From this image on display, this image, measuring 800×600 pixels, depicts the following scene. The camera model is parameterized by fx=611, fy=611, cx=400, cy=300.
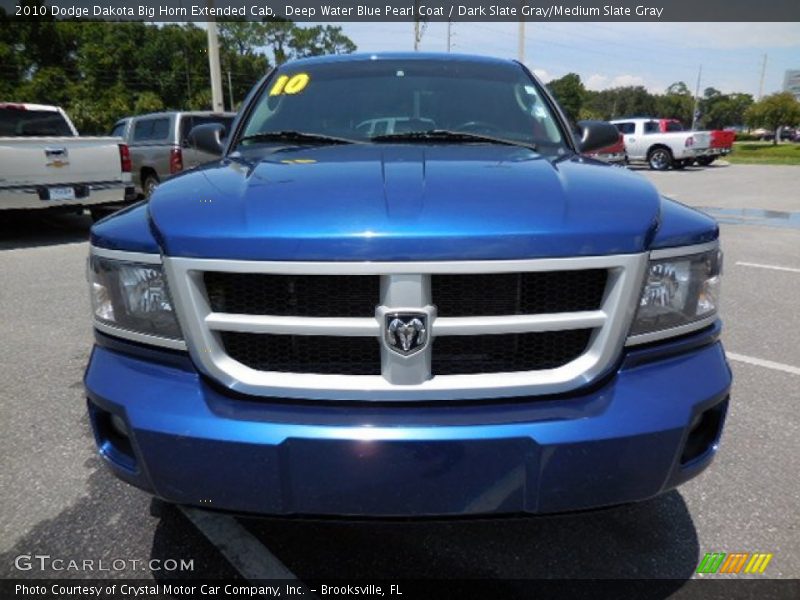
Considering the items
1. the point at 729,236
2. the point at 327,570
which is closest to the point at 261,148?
the point at 327,570

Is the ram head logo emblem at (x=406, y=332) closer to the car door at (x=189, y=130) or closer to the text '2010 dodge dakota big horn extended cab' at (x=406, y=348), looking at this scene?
the text '2010 dodge dakota big horn extended cab' at (x=406, y=348)

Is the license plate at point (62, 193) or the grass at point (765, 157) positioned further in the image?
the grass at point (765, 157)

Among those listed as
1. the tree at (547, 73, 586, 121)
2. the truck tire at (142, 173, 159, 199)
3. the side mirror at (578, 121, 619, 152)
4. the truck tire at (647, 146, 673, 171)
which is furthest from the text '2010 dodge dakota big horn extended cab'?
the tree at (547, 73, 586, 121)

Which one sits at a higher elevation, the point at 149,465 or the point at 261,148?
the point at 261,148

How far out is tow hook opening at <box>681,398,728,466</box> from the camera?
165 cm

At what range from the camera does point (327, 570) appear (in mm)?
1976

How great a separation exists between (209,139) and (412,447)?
2.29 m

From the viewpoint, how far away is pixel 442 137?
254cm

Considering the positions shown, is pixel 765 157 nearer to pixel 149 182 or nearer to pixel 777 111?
pixel 777 111

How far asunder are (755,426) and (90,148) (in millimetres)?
8383

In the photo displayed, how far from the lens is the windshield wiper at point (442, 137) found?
98.9 inches

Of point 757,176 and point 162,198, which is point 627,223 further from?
point 757,176
